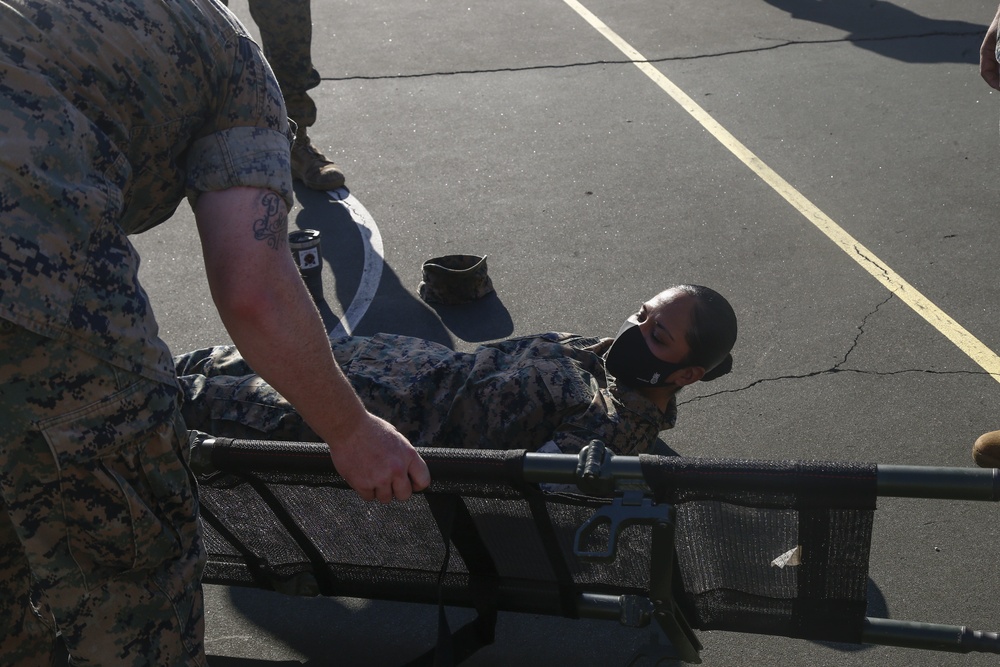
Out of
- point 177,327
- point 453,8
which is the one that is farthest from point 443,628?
point 453,8

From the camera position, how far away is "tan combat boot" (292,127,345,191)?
6.02m

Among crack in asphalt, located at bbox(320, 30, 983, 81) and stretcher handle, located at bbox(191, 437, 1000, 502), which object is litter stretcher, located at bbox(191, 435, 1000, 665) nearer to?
stretcher handle, located at bbox(191, 437, 1000, 502)

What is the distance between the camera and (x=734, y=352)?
4.41 metres

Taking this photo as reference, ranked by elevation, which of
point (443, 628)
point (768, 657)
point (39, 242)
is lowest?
point (768, 657)

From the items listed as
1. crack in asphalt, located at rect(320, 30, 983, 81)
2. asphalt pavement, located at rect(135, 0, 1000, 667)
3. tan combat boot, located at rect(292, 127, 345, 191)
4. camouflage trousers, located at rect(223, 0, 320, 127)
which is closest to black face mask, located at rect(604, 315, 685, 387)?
asphalt pavement, located at rect(135, 0, 1000, 667)

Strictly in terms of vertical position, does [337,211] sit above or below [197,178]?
below

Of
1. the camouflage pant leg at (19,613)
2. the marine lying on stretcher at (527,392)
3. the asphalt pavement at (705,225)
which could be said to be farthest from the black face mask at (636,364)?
the camouflage pant leg at (19,613)

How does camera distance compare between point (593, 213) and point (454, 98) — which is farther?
point (454, 98)

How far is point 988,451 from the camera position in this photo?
3133 mm

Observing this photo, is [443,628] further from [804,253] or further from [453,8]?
[453,8]

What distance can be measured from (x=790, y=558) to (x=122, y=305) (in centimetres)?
154

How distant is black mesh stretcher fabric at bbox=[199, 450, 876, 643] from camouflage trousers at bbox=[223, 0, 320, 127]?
3.84 meters

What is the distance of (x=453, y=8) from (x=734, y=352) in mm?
6082

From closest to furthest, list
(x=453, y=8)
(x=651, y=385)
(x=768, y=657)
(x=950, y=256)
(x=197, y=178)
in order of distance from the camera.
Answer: (x=197, y=178) → (x=768, y=657) → (x=651, y=385) → (x=950, y=256) → (x=453, y=8)
